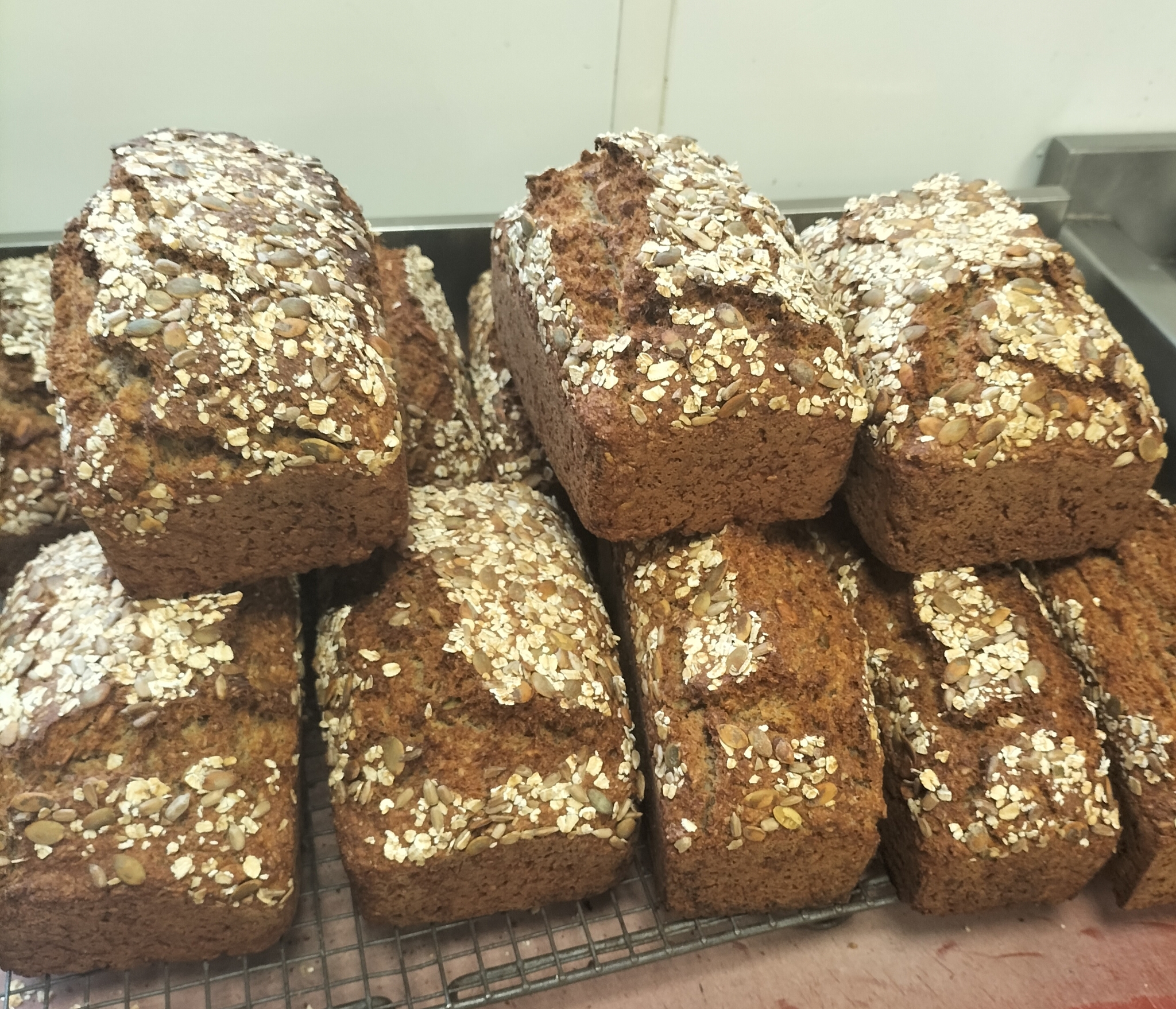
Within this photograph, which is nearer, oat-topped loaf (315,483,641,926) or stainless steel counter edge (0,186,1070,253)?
oat-topped loaf (315,483,641,926)

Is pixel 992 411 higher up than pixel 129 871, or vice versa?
pixel 992 411

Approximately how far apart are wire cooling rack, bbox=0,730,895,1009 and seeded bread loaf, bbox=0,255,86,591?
2.56ft

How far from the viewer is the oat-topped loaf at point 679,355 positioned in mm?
1384

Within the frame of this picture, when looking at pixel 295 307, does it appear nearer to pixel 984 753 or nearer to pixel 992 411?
pixel 992 411

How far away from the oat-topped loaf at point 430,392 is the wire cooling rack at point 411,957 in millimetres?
784

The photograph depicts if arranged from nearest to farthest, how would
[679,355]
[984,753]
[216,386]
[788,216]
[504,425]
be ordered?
[216,386], [679,355], [984,753], [504,425], [788,216]

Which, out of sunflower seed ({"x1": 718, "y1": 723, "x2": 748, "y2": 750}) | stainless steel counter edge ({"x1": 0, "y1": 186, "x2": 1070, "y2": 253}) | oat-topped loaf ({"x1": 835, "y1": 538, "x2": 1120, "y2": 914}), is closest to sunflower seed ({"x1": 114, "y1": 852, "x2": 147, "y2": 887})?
sunflower seed ({"x1": 718, "y1": 723, "x2": 748, "y2": 750})

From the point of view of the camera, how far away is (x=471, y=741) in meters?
1.46

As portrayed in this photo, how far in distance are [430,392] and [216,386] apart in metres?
0.62

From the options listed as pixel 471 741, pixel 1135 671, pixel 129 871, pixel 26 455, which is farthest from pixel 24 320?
pixel 1135 671

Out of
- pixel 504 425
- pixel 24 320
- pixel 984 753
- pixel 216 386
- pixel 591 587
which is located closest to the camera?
pixel 216 386

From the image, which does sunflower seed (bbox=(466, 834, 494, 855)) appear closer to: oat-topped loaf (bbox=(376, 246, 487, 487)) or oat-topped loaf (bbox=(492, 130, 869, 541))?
oat-topped loaf (bbox=(492, 130, 869, 541))

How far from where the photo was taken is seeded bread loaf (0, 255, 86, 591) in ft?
5.52

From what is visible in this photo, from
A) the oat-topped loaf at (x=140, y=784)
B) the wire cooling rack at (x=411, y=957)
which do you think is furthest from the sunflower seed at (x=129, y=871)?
the wire cooling rack at (x=411, y=957)
